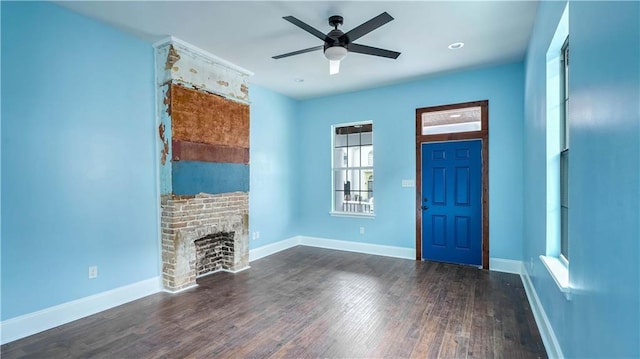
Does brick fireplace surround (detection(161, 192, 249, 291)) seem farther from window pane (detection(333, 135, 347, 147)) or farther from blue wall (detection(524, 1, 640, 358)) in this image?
blue wall (detection(524, 1, 640, 358))

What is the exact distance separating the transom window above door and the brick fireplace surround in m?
3.23

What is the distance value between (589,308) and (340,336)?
5.88 ft

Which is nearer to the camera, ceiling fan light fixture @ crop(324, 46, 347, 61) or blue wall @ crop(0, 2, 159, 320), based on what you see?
blue wall @ crop(0, 2, 159, 320)

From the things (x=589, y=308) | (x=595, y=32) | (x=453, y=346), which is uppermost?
(x=595, y=32)

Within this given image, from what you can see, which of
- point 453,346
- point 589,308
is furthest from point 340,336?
point 589,308

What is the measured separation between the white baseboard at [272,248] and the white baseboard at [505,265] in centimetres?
342

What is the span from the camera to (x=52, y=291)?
9.40ft

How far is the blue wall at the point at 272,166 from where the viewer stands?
5281 mm

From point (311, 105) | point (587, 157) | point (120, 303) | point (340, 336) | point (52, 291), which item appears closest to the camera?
point (587, 157)

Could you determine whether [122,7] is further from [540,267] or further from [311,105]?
[540,267]

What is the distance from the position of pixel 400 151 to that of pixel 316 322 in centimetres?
328

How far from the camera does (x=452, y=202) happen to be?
483 centimetres

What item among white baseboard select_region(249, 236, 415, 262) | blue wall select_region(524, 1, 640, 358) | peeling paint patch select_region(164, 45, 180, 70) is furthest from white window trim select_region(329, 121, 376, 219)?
blue wall select_region(524, 1, 640, 358)

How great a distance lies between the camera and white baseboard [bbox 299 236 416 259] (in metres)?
5.20
